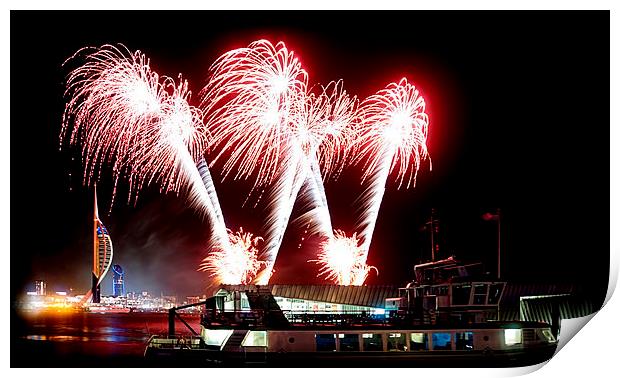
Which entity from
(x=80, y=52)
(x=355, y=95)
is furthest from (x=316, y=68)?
(x=80, y=52)

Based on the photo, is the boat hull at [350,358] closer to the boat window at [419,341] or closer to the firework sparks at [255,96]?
the boat window at [419,341]

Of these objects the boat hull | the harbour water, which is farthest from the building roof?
the harbour water

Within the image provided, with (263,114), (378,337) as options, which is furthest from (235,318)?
(263,114)

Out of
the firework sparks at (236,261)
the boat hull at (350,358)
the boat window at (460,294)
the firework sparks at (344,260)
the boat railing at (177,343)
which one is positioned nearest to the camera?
the boat hull at (350,358)

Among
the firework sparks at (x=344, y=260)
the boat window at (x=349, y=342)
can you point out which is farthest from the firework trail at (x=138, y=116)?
the boat window at (x=349, y=342)

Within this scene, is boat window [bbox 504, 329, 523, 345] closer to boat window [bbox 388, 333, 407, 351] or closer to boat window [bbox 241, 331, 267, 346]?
boat window [bbox 388, 333, 407, 351]

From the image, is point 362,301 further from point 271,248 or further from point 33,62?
point 33,62
